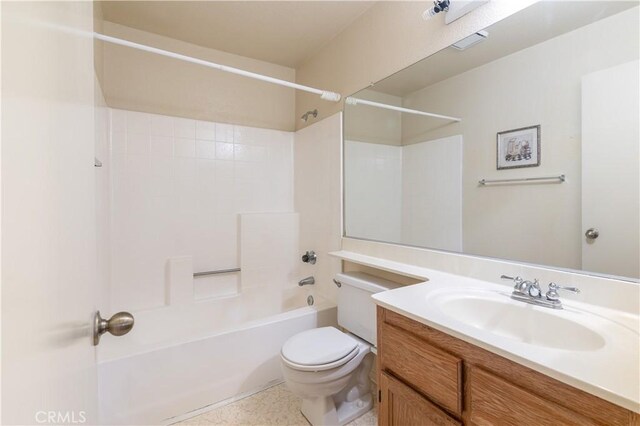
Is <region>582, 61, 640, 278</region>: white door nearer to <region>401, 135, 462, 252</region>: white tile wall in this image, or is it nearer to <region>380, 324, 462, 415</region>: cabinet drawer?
<region>401, 135, 462, 252</region>: white tile wall

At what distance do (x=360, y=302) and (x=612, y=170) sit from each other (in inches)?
47.0

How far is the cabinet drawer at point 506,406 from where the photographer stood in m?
0.60

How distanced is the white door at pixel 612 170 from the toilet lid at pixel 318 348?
1.05 meters

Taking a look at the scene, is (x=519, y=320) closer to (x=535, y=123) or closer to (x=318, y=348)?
(x=535, y=123)

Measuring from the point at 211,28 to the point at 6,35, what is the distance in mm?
2178

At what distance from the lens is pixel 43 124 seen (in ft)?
1.15

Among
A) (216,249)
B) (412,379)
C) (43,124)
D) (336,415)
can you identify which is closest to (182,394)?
(336,415)

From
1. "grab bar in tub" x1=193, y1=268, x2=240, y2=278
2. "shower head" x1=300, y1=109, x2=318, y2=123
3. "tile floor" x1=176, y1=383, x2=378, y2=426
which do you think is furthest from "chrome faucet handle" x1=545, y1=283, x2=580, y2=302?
"grab bar in tub" x1=193, y1=268, x2=240, y2=278

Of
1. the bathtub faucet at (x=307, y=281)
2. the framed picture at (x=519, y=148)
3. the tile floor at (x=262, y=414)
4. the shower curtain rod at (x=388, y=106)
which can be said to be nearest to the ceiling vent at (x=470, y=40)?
the shower curtain rod at (x=388, y=106)

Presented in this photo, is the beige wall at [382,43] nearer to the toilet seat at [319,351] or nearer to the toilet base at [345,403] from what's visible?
the toilet seat at [319,351]

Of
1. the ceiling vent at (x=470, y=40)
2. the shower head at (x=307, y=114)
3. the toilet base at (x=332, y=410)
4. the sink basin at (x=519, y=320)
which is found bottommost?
the toilet base at (x=332, y=410)

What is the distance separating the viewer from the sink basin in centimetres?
82

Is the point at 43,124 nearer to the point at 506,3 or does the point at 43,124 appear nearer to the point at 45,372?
the point at 45,372

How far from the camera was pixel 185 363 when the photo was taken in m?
1.55
